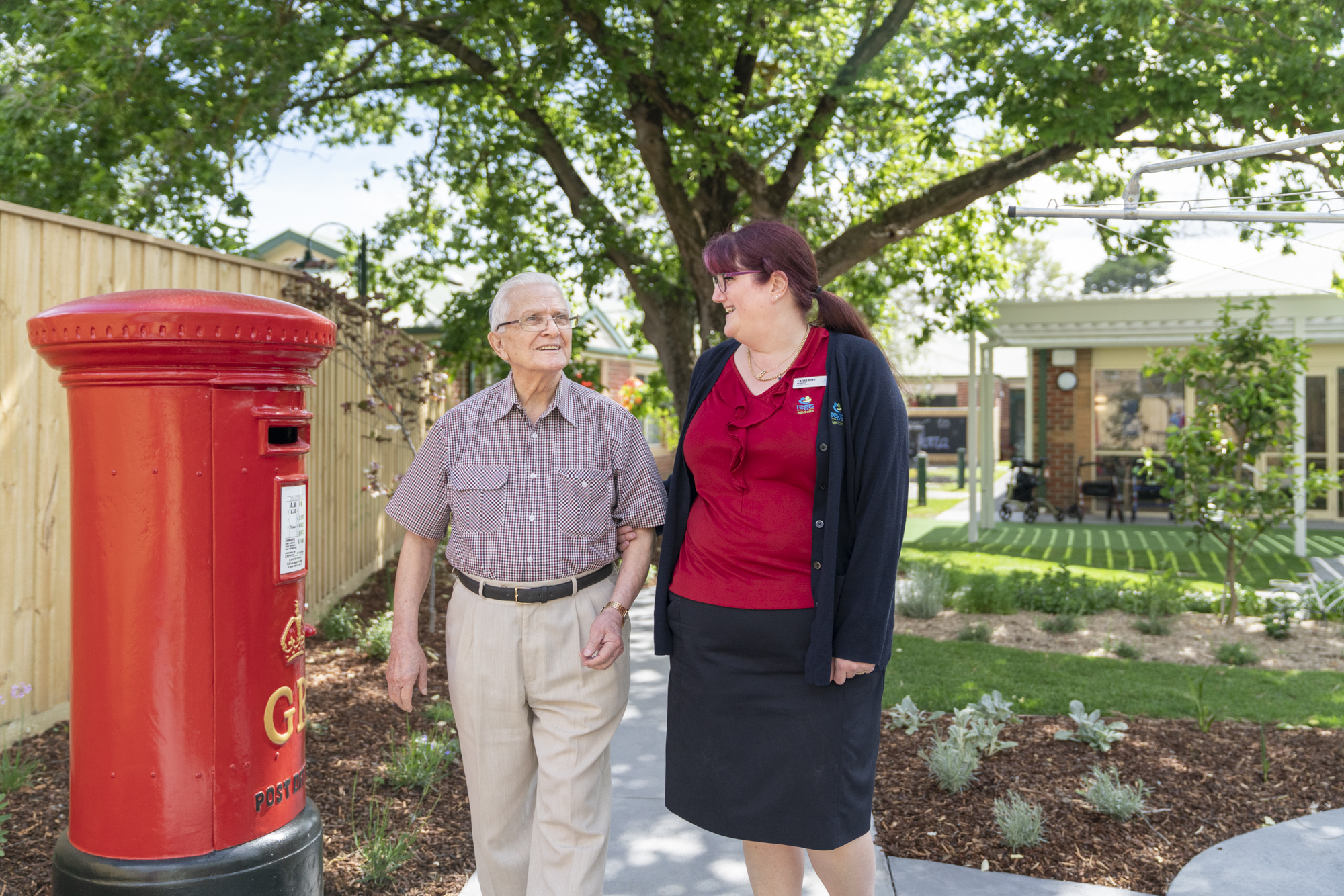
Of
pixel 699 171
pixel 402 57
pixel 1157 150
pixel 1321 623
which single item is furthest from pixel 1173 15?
pixel 402 57

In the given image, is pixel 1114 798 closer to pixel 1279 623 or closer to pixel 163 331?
pixel 163 331

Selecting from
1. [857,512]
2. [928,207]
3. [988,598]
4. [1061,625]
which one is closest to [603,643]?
[857,512]

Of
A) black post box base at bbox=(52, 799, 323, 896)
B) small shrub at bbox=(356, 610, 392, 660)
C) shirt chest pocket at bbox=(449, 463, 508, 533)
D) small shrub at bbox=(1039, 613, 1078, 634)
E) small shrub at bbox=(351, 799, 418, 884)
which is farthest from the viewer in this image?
small shrub at bbox=(1039, 613, 1078, 634)

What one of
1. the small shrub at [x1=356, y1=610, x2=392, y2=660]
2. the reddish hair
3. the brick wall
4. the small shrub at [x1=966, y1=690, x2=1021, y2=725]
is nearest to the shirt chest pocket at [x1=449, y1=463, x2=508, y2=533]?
the reddish hair

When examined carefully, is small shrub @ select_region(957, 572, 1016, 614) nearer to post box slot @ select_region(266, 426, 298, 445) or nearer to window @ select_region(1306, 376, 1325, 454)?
post box slot @ select_region(266, 426, 298, 445)

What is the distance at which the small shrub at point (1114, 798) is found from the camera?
356 centimetres

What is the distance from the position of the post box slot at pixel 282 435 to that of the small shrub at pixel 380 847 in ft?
4.74

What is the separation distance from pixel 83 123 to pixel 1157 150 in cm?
906

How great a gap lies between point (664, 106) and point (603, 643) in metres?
7.26

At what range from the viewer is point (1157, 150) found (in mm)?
8766

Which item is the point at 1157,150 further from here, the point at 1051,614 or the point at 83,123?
the point at 83,123

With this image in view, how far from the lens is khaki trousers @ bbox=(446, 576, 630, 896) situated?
8.32 feet

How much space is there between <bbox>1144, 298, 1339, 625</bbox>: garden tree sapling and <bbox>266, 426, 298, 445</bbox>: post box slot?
7.01m

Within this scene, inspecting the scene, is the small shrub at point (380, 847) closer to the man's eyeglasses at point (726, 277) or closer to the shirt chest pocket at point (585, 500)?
the shirt chest pocket at point (585, 500)
